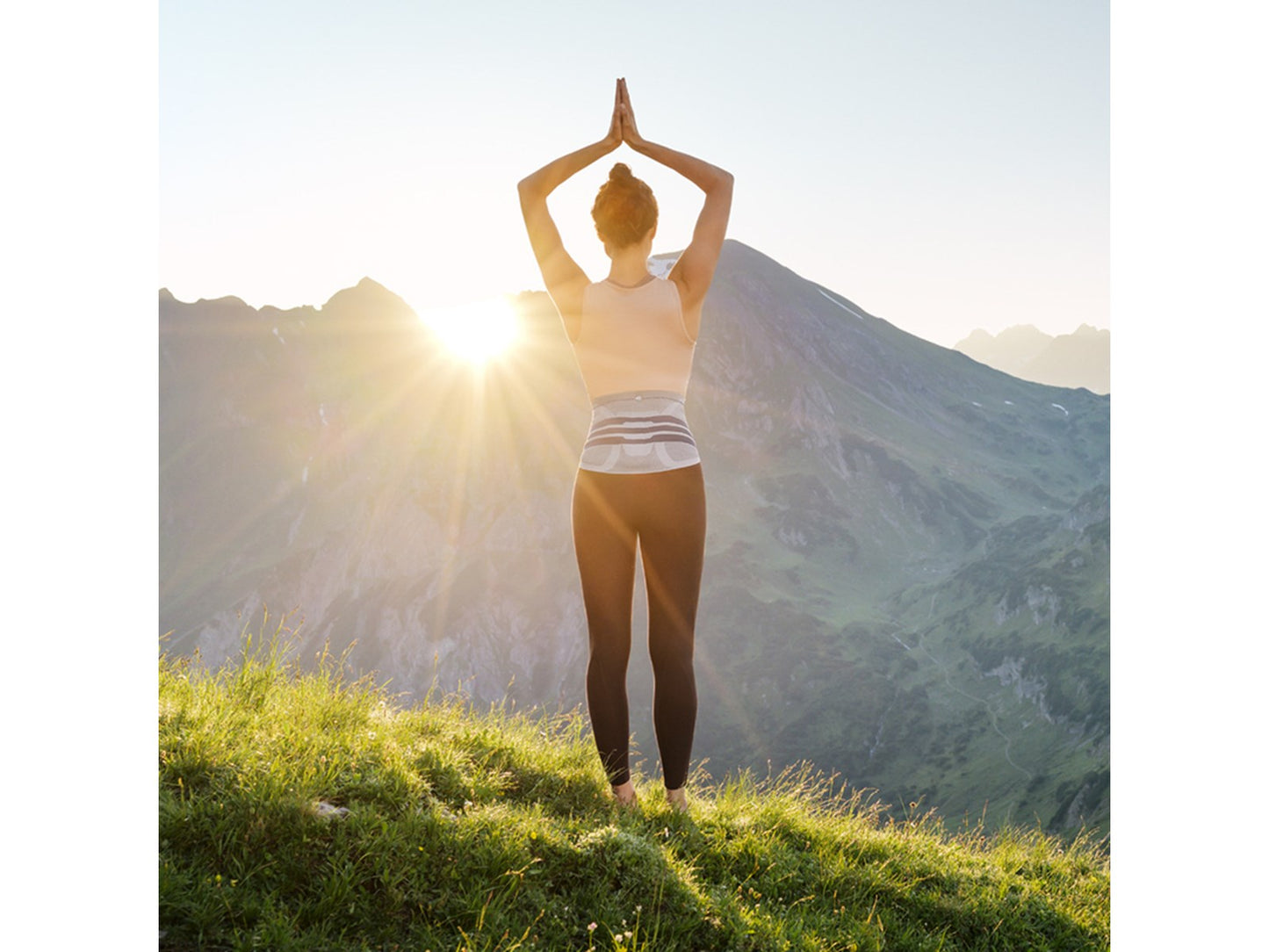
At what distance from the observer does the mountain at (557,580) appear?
122 m

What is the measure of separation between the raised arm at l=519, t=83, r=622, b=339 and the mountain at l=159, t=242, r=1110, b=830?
10688 centimetres

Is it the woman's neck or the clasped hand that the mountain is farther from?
the clasped hand

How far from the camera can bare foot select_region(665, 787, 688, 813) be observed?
4.51 m

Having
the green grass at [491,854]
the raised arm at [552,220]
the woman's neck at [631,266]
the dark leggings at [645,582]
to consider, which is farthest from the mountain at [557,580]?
the raised arm at [552,220]

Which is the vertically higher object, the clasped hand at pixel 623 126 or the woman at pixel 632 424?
the clasped hand at pixel 623 126

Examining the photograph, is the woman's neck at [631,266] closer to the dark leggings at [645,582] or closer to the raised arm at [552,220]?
the raised arm at [552,220]

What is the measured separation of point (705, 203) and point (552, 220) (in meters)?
0.81

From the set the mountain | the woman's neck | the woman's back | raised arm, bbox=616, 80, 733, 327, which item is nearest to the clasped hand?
raised arm, bbox=616, 80, 733, 327

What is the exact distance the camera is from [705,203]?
4.33m

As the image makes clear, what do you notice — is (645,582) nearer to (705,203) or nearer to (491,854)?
(491,854)

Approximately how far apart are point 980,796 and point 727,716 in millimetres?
37922

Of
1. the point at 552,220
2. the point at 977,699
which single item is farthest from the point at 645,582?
the point at 977,699
